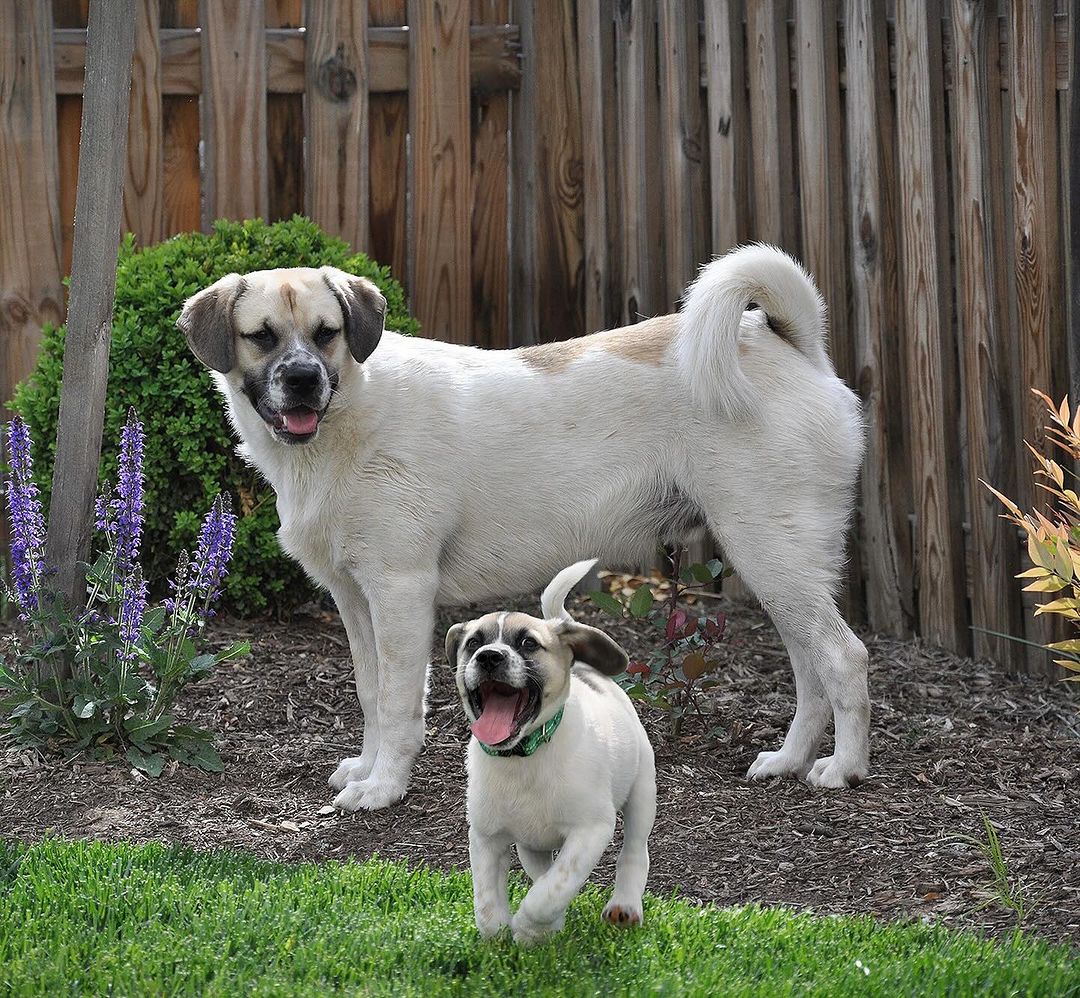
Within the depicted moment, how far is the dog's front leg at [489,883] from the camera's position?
3.24 metres

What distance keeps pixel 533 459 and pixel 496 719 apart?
1.88 meters

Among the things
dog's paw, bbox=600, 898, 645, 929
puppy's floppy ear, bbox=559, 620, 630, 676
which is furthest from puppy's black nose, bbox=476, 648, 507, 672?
dog's paw, bbox=600, 898, 645, 929

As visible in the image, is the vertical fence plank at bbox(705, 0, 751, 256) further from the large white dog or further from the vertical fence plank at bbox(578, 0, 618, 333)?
the large white dog

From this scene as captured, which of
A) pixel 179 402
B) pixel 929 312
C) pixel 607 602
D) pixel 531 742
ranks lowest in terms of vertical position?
pixel 607 602

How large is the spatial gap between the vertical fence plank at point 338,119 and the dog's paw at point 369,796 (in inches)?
130

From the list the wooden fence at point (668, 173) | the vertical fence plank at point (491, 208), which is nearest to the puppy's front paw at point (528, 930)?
the wooden fence at point (668, 173)

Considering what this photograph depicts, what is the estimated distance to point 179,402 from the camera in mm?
6117

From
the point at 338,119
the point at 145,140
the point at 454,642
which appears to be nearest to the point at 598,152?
the point at 338,119

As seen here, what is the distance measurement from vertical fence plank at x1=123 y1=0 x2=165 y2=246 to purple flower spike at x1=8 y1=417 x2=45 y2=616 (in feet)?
7.76

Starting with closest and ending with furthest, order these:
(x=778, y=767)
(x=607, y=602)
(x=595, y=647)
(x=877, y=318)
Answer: (x=595, y=647)
(x=778, y=767)
(x=607, y=602)
(x=877, y=318)

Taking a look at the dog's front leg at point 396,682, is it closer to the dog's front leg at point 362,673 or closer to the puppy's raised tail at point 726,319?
the dog's front leg at point 362,673

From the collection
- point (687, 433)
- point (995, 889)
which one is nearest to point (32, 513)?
point (687, 433)

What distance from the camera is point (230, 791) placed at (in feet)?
15.6

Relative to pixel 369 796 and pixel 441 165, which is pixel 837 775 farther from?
pixel 441 165
